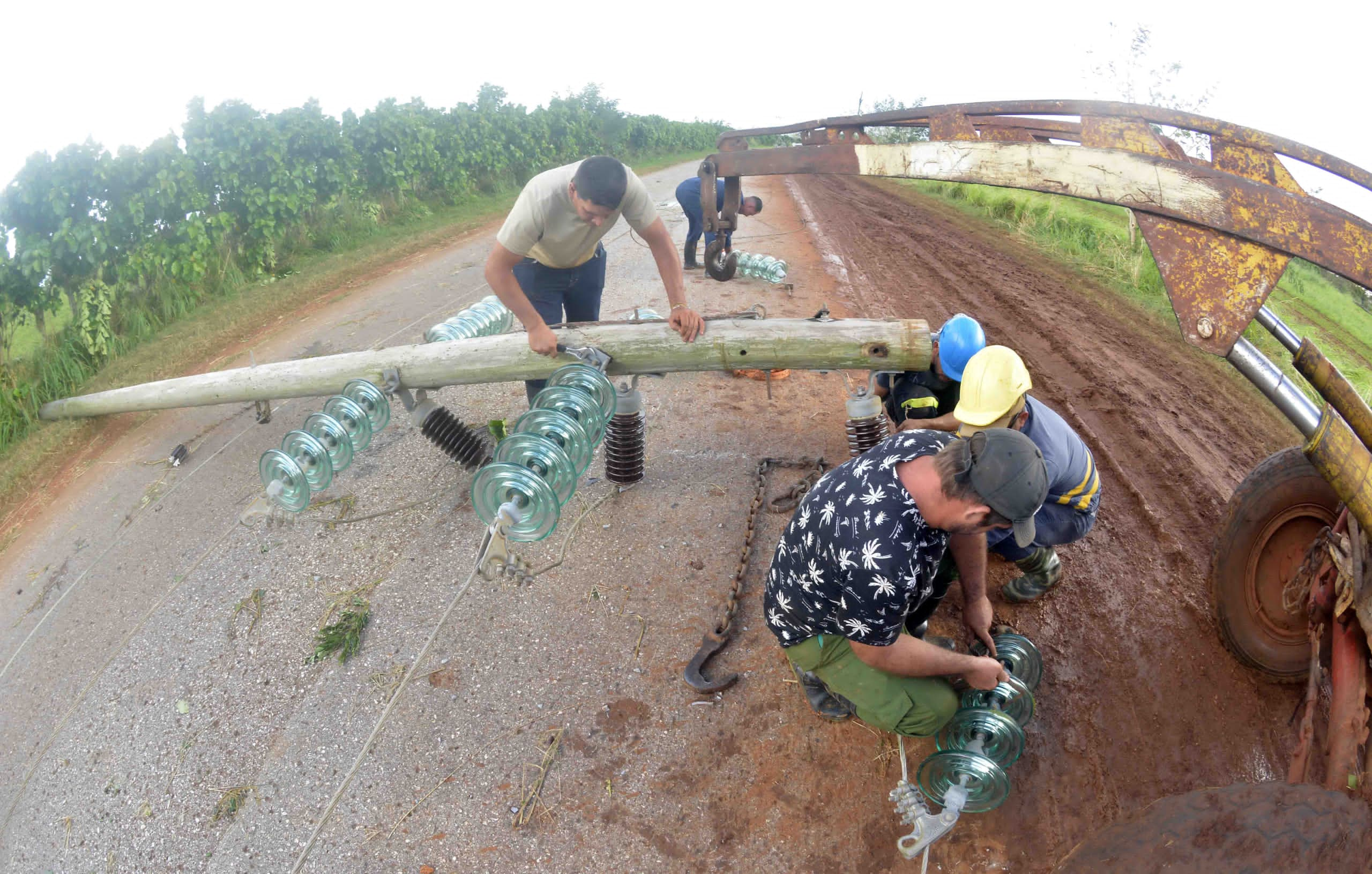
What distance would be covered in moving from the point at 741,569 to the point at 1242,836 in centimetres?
275

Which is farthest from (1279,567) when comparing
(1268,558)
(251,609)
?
(251,609)

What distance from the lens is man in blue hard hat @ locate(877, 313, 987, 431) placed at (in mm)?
4570

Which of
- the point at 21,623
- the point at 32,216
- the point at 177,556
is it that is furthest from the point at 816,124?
the point at 32,216

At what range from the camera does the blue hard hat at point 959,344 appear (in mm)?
4578

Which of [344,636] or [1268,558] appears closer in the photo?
[1268,558]

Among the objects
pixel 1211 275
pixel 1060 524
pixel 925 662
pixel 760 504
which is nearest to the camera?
pixel 1211 275

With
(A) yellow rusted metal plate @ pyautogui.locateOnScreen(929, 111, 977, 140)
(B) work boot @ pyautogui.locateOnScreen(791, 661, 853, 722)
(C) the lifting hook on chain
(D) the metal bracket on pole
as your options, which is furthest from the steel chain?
(A) yellow rusted metal plate @ pyautogui.locateOnScreen(929, 111, 977, 140)

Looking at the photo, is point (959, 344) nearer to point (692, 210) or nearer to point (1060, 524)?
point (1060, 524)

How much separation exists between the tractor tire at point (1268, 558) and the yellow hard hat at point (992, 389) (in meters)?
1.20

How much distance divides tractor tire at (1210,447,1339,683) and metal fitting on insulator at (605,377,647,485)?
11.7ft

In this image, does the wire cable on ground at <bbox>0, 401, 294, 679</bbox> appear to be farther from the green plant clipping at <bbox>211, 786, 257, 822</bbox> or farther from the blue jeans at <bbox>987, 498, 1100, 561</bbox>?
the blue jeans at <bbox>987, 498, 1100, 561</bbox>

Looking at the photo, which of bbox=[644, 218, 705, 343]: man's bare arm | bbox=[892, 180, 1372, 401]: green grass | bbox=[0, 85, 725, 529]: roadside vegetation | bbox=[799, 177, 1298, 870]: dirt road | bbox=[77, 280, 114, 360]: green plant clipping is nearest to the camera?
bbox=[799, 177, 1298, 870]: dirt road

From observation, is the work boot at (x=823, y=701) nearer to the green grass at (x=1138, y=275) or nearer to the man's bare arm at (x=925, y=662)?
the man's bare arm at (x=925, y=662)

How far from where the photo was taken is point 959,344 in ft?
15.1
